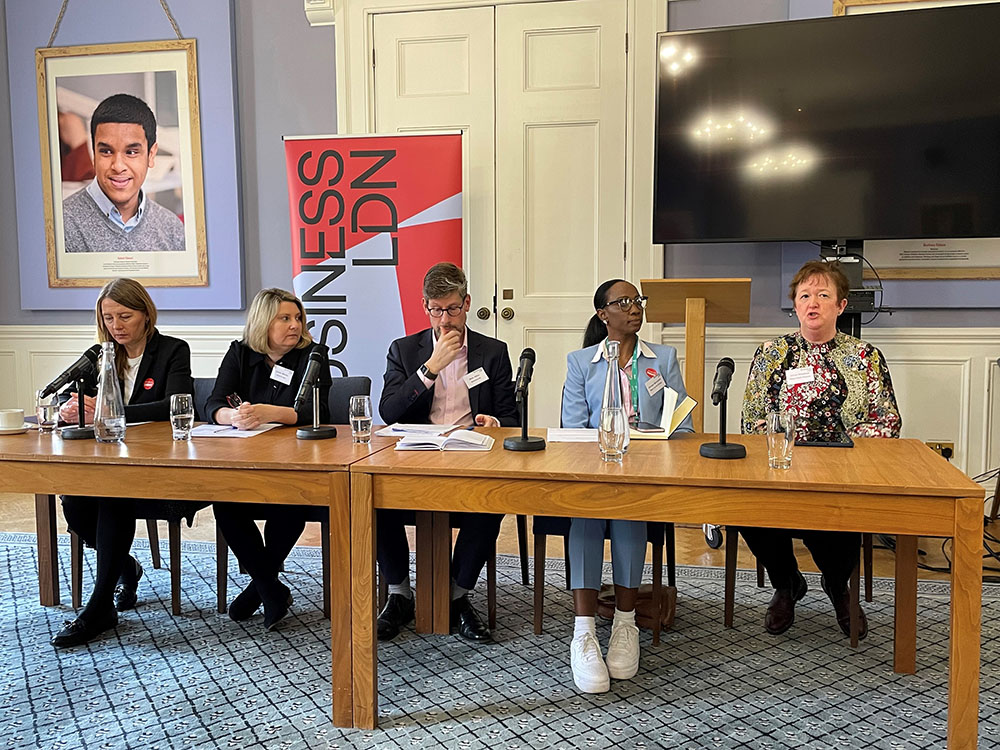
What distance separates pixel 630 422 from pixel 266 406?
3.79 ft

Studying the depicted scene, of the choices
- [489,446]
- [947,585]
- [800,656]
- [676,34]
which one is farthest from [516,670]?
[676,34]

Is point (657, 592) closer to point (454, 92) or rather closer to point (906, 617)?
point (906, 617)

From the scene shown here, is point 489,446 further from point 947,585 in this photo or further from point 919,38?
point 919,38

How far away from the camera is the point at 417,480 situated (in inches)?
79.8

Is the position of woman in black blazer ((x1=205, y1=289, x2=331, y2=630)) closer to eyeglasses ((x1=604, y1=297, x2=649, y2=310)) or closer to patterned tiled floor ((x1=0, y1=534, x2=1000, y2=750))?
patterned tiled floor ((x1=0, y1=534, x2=1000, y2=750))

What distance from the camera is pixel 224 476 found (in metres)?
2.11

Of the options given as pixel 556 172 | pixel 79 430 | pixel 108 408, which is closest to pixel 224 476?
pixel 108 408

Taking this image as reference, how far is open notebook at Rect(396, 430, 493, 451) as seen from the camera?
2.24 metres

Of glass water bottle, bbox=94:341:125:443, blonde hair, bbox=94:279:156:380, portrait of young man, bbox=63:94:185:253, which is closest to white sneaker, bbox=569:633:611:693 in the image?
glass water bottle, bbox=94:341:125:443

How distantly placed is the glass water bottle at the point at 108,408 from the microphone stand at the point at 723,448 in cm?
163

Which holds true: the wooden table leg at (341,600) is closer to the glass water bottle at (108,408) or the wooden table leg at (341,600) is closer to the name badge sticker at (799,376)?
the glass water bottle at (108,408)

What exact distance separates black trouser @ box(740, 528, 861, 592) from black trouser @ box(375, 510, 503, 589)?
85 cm

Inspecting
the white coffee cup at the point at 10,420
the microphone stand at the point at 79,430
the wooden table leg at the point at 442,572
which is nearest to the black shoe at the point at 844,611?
the wooden table leg at the point at 442,572

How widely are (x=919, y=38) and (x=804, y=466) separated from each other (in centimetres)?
268
